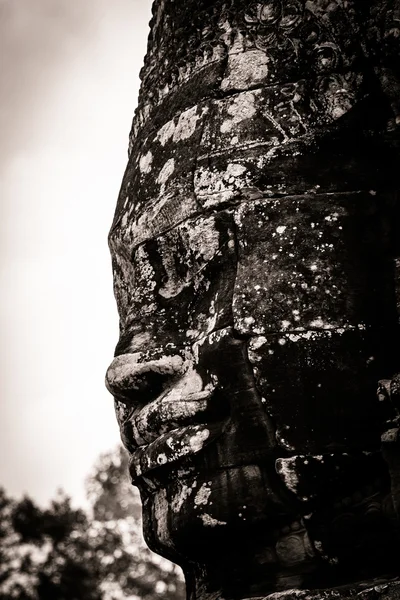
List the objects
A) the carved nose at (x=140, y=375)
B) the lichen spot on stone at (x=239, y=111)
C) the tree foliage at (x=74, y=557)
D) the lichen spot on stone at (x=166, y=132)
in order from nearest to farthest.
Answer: the carved nose at (x=140, y=375)
the lichen spot on stone at (x=239, y=111)
the lichen spot on stone at (x=166, y=132)
the tree foliage at (x=74, y=557)

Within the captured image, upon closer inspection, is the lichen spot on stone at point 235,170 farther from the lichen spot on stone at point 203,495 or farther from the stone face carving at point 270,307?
the lichen spot on stone at point 203,495

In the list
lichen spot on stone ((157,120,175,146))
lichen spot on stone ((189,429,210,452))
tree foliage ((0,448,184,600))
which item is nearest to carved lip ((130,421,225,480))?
lichen spot on stone ((189,429,210,452))

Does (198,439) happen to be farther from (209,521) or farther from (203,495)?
(209,521)

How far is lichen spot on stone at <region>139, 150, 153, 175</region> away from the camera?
4.53 metres

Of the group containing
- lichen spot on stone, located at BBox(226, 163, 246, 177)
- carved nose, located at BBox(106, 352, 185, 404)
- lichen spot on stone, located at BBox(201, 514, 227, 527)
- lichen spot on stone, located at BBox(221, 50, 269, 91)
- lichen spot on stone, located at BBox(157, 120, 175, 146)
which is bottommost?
lichen spot on stone, located at BBox(201, 514, 227, 527)

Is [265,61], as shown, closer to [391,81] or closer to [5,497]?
[391,81]

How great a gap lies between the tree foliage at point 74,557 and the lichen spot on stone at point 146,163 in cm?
1895

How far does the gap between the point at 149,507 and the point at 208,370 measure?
0.75 meters

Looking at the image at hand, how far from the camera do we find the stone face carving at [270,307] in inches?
143

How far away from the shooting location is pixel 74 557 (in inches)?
902

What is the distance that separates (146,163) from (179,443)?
156 centimetres

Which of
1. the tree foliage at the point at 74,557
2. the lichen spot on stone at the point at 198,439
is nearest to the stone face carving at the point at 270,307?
the lichen spot on stone at the point at 198,439

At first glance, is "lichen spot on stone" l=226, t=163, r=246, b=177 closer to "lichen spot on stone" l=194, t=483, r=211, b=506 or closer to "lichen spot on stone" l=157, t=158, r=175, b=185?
"lichen spot on stone" l=157, t=158, r=175, b=185

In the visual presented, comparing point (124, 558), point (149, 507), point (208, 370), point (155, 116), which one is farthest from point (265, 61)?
point (124, 558)
